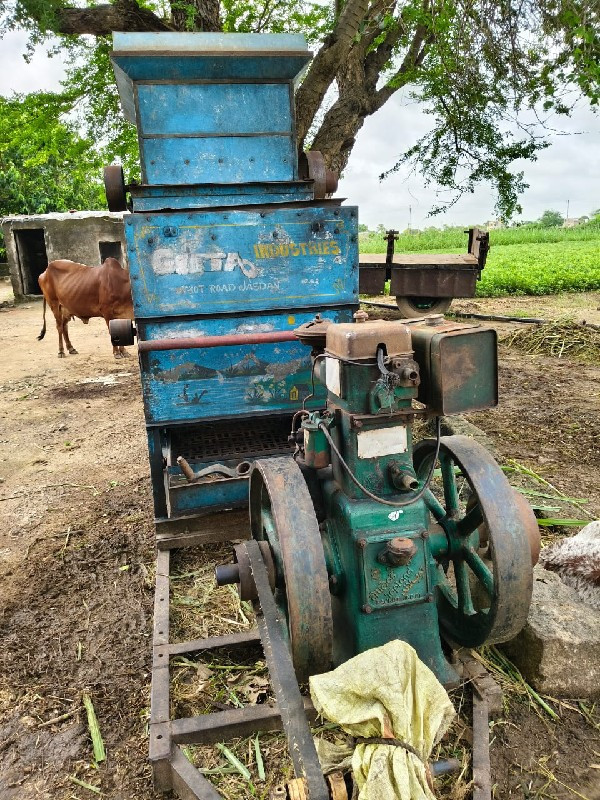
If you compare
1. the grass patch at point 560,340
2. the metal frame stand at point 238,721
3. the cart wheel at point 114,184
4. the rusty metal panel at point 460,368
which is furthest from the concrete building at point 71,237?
the rusty metal panel at point 460,368

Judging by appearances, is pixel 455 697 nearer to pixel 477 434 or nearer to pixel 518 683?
pixel 518 683

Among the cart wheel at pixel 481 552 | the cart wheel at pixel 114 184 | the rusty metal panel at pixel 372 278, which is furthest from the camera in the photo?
the rusty metal panel at pixel 372 278

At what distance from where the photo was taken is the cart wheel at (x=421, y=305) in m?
10.1

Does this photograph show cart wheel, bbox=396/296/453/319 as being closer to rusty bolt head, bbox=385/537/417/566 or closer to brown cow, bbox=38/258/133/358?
brown cow, bbox=38/258/133/358

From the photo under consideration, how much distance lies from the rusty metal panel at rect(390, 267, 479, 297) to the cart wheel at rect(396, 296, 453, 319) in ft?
0.86

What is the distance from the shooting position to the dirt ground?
231 centimetres

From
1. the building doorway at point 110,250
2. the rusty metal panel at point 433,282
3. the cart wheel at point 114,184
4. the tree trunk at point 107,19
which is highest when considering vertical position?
the tree trunk at point 107,19

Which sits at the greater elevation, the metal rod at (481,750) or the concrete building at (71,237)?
the concrete building at (71,237)

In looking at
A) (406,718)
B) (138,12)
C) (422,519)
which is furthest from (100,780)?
(138,12)

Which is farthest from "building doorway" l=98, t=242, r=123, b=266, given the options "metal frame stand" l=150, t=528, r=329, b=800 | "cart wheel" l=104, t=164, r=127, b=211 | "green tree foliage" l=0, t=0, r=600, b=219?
"metal frame stand" l=150, t=528, r=329, b=800

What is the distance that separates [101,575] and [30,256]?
56.4 feet

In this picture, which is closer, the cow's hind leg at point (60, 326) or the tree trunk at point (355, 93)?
the tree trunk at point (355, 93)

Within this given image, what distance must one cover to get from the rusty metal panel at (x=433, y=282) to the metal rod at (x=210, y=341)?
6.60 metres

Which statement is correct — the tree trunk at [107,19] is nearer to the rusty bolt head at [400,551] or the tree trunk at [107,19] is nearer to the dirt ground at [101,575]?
the dirt ground at [101,575]
